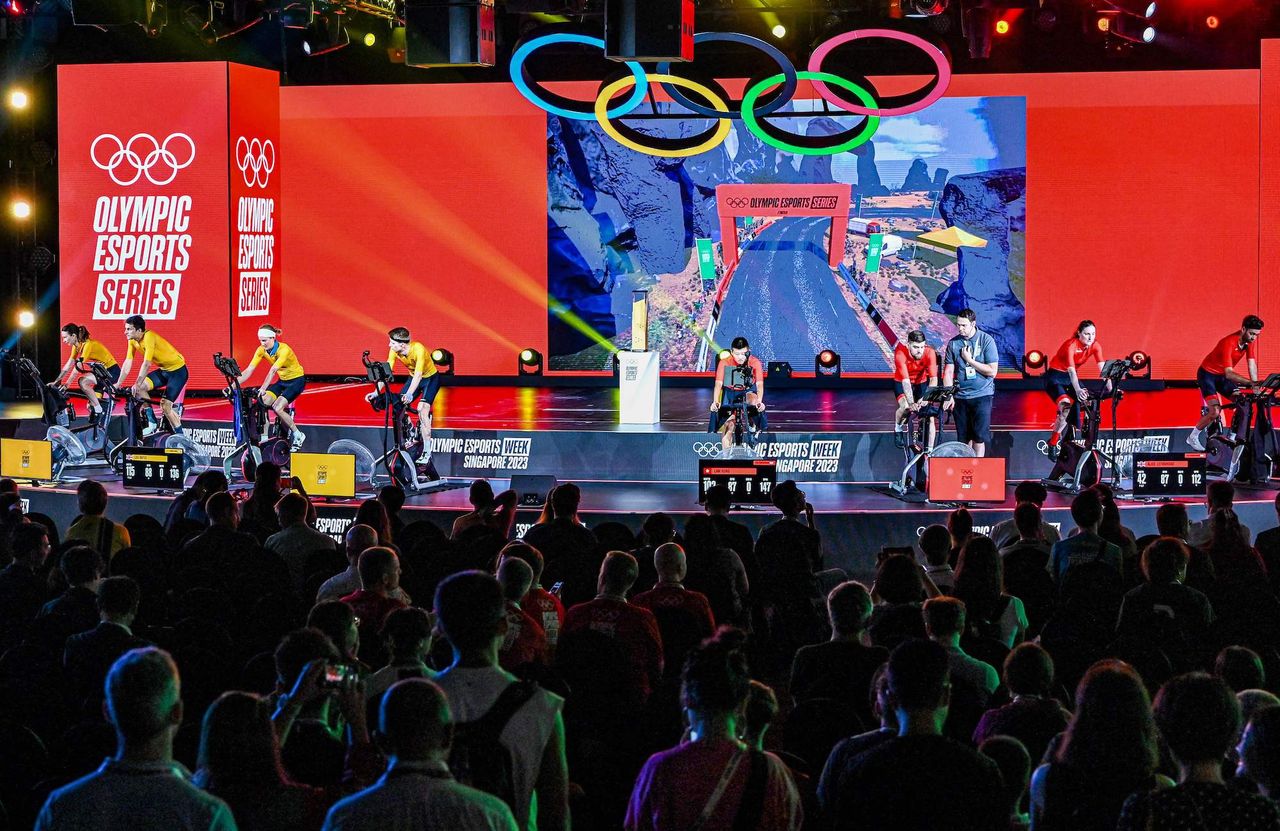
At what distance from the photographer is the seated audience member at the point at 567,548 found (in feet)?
23.4

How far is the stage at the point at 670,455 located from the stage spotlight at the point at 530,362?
3.96 meters

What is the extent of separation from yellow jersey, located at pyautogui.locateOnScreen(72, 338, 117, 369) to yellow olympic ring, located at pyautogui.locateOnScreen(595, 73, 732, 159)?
20.5 ft

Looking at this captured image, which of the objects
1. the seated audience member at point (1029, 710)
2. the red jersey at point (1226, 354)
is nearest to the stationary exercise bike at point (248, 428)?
the red jersey at point (1226, 354)

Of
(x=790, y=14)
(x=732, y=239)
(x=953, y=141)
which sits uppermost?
(x=790, y=14)

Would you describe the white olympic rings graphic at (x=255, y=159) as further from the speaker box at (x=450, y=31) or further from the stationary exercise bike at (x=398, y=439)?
the stationary exercise bike at (x=398, y=439)

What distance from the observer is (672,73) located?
18.1m

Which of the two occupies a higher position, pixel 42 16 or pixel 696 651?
pixel 42 16

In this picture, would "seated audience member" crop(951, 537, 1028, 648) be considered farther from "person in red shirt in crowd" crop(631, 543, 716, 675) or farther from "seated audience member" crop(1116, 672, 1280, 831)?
"seated audience member" crop(1116, 672, 1280, 831)

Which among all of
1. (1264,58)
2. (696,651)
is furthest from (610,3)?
(1264,58)

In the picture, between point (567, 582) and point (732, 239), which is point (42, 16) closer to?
point (732, 239)

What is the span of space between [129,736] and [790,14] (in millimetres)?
18502

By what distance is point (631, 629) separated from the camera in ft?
17.7

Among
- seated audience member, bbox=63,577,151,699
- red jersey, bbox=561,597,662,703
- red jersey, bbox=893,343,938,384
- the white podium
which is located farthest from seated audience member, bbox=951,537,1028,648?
the white podium

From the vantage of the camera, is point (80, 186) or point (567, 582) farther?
point (80, 186)
